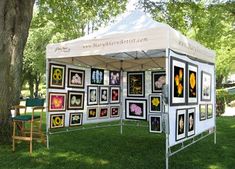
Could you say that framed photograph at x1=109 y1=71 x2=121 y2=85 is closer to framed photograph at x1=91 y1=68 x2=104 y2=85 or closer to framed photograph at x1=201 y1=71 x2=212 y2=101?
framed photograph at x1=91 y1=68 x2=104 y2=85

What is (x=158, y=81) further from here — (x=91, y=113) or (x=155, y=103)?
(x=91, y=113)

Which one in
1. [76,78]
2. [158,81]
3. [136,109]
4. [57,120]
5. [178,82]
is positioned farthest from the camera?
[136,109]

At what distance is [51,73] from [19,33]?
143 cm

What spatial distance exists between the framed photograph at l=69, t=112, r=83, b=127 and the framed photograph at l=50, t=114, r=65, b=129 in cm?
42

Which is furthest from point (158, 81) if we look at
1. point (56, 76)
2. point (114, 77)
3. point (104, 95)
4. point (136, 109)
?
point (56, 76)

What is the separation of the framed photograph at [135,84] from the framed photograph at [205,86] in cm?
249

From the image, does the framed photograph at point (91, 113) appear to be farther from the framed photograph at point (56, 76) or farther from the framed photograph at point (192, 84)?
the framed photograph at point (192, 84)

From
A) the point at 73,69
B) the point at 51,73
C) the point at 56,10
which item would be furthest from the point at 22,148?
the point at 56,10

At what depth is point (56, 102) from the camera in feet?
27.3

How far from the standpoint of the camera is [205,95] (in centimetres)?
829

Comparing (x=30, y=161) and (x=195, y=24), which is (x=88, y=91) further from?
(x=195, y=24)

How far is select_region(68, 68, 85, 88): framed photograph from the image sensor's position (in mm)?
8828

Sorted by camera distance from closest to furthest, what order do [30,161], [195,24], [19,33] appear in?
[30,161] → [19,33] → [195,24]

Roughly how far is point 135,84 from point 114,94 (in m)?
0.78
